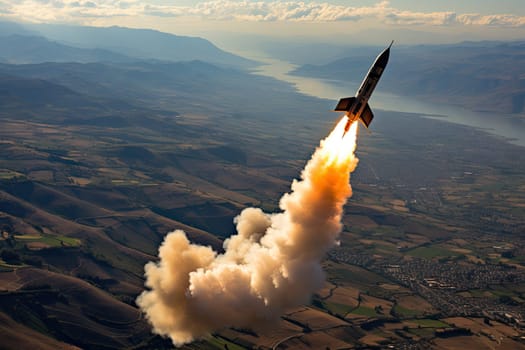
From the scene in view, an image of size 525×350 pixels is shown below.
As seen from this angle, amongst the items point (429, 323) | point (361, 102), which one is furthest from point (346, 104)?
point (429, 323)

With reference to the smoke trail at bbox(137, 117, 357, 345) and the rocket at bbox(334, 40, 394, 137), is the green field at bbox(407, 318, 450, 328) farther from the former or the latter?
the rocket at bbox(334, 40, 394, 137)

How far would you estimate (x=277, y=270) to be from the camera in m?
83.1

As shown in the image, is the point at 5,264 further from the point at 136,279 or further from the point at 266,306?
the point at 266,306

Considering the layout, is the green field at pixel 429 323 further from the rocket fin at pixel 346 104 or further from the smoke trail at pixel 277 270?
the rocket fin at pixel 346 104

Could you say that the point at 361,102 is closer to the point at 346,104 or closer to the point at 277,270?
the point at 346,104

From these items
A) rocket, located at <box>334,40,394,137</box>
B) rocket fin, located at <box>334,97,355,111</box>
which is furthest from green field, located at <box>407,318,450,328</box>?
rocket fin, located at <box>334,97,355,111</box>

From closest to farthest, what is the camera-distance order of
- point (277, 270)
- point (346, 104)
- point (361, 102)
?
point (277, 270)
point (361, 102)
point (346, 104)

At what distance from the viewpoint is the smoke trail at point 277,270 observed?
82688mm

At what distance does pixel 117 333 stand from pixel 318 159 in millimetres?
74186

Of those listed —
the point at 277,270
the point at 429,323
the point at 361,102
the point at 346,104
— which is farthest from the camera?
the point at 429,323

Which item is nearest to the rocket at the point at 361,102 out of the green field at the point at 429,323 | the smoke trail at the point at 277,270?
the smoke trail at the point at 277,270

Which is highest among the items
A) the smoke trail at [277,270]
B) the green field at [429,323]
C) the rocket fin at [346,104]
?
the rocket fin at [346,104]

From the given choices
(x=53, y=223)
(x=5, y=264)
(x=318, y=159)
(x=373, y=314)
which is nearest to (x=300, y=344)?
(x=373, y=314)

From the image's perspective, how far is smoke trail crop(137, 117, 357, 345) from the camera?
82688mm
